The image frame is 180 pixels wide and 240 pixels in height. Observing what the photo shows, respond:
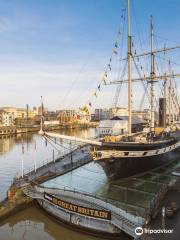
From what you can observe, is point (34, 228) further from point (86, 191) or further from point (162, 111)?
point (162, 111)

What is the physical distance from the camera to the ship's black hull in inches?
961

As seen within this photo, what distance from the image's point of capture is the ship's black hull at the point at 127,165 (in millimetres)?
24422

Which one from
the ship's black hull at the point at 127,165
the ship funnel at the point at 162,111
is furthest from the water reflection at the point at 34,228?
the ship funnel at the point at 162,111

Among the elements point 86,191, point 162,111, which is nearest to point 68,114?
point 162,111

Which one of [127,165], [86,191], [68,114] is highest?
[68,114]

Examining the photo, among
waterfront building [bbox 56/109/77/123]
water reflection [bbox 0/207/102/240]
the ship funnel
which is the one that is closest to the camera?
water reflection [bbox 0/207/102/240]

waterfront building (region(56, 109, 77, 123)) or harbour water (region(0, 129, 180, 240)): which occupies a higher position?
waterfront building (region(56, 109, 77, 123))

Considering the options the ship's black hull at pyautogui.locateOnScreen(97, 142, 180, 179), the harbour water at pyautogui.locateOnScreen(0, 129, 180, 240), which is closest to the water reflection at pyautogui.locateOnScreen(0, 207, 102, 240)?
the harbour water at pyautogui.locateOnScreen(0, 129, 180, 240)

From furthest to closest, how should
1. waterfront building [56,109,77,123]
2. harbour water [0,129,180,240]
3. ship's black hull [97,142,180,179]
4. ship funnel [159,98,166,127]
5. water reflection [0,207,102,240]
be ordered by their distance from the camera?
ship funnel [159,98,166,127] → waterfront building [56,109,77,123] → ship's black hull [97,142,180,179] → harbour water [0,129,180,240] → water reflection [0,207,102,240]

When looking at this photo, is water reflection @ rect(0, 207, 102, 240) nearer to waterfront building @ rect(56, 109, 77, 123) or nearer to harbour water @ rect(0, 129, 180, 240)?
harbour water @ rect(0, 129, 180, 240)

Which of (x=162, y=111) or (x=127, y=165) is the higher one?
(x=162, y=111)

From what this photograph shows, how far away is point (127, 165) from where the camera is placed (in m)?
25.2

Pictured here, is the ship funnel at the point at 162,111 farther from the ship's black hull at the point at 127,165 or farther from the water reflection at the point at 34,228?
the water reflection at the point at 34,228

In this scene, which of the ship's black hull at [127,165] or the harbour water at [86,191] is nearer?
the harbour water at [86,191]
